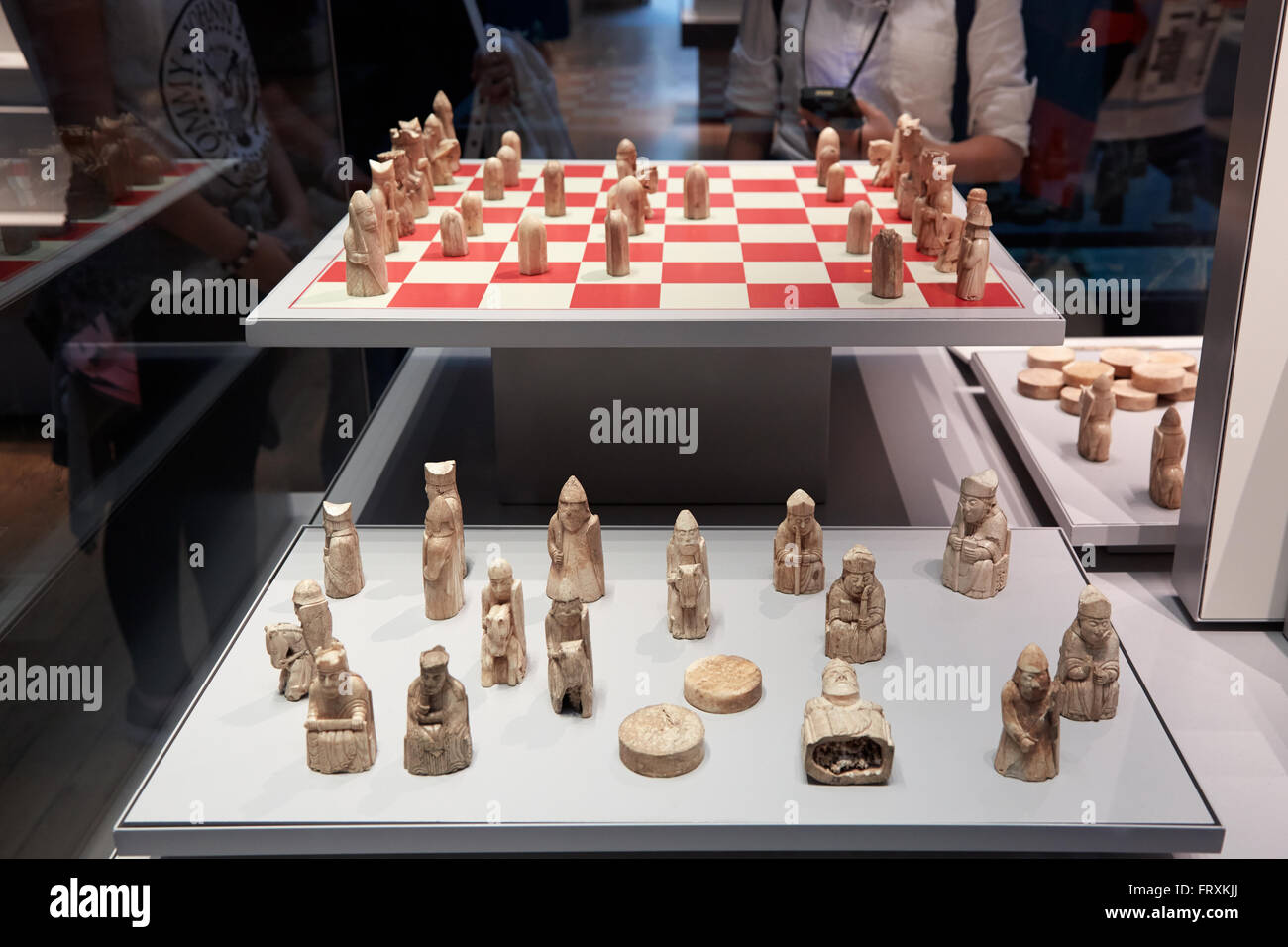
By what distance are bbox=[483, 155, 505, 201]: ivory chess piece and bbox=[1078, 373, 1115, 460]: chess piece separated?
6.62 feet

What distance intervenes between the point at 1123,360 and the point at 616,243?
2.18 metres

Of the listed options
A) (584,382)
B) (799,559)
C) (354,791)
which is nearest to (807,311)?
(799,559)

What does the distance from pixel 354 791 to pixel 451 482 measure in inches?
33.0

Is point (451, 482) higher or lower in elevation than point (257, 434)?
higher

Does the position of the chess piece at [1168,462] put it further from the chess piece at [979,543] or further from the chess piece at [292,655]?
the chess piece at [292,655]

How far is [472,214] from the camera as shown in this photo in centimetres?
327

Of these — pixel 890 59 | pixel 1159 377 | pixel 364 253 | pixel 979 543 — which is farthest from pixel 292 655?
pixel 890 59

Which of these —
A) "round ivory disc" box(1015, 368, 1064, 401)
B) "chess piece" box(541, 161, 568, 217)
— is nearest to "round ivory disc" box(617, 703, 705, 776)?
"chess piece" box(541, 161, 568, 217)

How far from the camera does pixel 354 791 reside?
83.6 inches

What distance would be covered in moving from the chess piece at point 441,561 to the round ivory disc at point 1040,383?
2.32 m

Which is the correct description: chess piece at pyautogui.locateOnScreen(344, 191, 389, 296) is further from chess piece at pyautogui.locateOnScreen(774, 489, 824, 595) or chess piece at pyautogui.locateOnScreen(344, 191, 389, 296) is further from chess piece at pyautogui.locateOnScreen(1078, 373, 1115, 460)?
chess piece at pyautogui.locateOnScreen(1078, 373, 1115, 460)

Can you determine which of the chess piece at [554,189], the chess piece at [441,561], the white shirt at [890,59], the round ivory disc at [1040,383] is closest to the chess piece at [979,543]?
the chess piece at [441,561]

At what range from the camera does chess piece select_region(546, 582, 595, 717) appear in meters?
2.30
